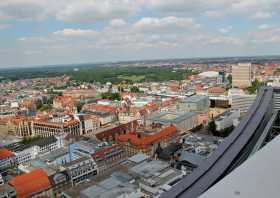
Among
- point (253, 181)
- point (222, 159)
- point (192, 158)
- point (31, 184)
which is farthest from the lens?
point (192, 158)

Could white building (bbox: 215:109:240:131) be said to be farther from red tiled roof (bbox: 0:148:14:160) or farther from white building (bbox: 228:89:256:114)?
red tiled roof (bbox: 0:148:14:160)

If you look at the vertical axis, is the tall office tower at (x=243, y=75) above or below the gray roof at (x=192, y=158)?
above

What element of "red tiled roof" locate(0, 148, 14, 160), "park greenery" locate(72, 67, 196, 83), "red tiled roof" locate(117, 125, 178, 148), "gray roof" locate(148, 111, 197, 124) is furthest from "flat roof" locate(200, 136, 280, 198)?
"park greenery" locate(72, 67, 196, 83)

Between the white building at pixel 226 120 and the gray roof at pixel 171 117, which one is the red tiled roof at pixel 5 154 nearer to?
the gray roof at pixel 171 117

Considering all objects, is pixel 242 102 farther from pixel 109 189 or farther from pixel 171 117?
pixel 109 189

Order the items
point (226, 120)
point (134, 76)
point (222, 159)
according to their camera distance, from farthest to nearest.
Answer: point (134, 76), point (226, 120), point (222, 159)

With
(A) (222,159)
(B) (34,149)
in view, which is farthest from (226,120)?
(A) (222,159)

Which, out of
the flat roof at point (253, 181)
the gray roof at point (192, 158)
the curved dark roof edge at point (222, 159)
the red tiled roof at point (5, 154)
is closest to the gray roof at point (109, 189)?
the gray roof at point (192, 158)

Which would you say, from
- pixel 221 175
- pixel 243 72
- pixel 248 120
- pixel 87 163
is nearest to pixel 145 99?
pixel 243 72
